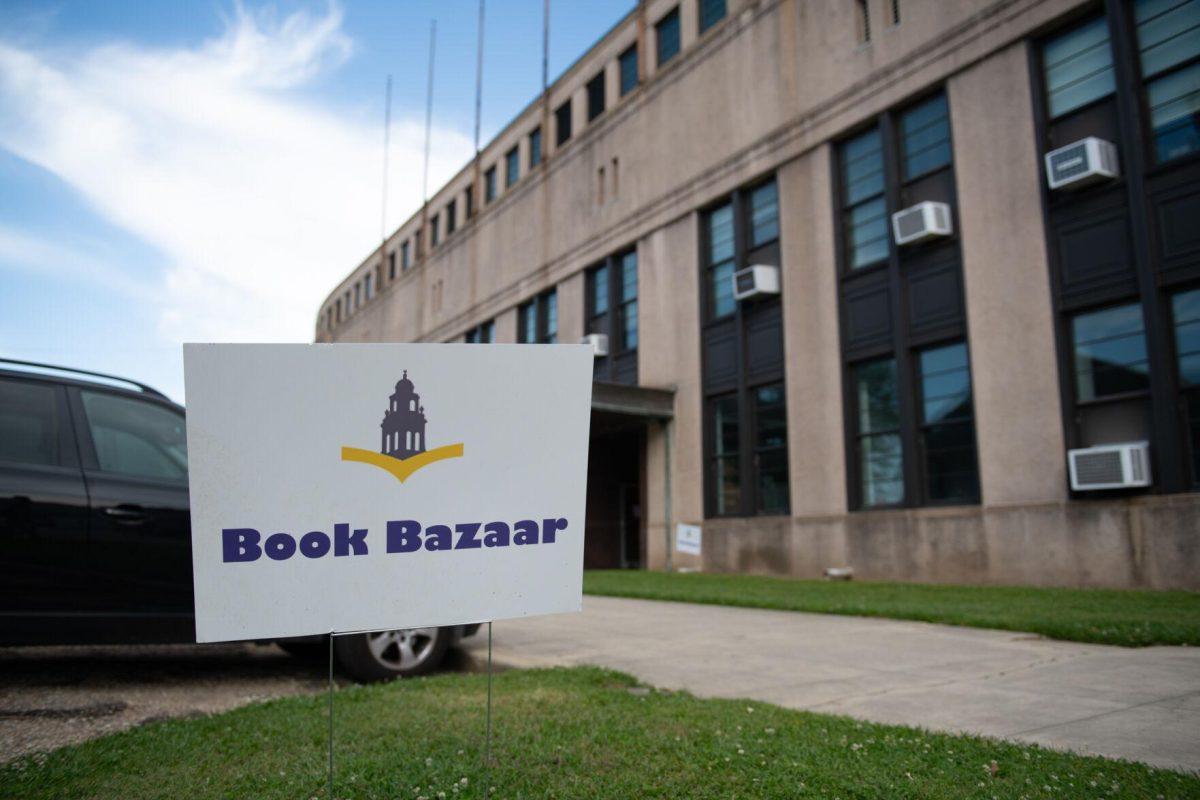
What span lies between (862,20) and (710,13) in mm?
5541

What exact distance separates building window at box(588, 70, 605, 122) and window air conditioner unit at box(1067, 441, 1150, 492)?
1760 centimetres

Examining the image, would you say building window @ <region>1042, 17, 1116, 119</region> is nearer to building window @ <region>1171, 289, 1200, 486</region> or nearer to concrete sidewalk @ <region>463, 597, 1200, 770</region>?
building window @ <region>1171, 289, 1200, 486</region>

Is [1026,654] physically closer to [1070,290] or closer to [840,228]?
[1070,290]

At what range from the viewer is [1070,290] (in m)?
11.9

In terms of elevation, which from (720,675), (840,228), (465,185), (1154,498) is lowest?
(720,675)

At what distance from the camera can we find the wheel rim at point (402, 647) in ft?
19.4

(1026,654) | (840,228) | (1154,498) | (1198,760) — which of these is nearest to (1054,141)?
(840,228)

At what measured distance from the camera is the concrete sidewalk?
14.0ft

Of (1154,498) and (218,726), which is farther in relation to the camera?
(1154,498)

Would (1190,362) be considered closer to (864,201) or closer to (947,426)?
(947,426)

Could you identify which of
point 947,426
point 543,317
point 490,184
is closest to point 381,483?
point 947,426

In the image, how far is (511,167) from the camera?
30484mm

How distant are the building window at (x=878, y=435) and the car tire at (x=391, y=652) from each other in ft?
33.2

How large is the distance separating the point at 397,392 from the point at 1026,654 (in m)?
5.65
